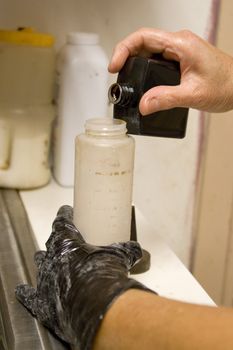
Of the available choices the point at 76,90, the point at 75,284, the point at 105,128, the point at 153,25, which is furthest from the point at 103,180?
the point at 153,25

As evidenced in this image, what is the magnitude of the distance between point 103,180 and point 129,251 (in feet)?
0.36

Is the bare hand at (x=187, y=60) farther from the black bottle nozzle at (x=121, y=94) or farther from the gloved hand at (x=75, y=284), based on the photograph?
the gloved hand at (x=75, y=284)

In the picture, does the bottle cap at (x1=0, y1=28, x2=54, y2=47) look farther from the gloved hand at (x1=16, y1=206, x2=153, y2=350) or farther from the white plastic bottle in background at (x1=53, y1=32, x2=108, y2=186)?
the gloved hand at (x1=16, y1=206, x2=153, y2=350)

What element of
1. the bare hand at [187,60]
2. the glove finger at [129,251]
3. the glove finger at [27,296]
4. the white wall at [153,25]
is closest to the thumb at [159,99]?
the bare hand at [187,60]

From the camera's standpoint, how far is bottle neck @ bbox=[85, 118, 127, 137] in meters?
0.72

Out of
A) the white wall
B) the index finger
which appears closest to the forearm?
the index finger

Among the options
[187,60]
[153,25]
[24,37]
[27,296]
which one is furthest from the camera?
[153,25]

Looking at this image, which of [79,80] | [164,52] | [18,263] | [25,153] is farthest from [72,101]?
[18,263]

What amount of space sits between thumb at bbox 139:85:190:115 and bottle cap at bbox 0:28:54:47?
0.38 m

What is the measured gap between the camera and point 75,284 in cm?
60

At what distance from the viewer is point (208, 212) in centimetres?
134

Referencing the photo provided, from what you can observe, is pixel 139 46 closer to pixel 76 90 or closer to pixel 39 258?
pixel 76 90

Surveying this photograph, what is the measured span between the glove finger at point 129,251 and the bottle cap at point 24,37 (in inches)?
20.0

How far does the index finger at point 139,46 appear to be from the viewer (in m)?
0.81
